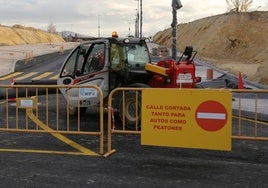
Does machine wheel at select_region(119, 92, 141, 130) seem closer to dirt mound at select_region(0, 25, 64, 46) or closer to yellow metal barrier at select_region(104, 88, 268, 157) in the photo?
yellow metal barrier at select_region(104, 88, 268, 157)

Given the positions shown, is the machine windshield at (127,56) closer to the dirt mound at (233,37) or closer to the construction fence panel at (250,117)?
the construction fence panel at (250,117)

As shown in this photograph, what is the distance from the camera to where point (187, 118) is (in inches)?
316

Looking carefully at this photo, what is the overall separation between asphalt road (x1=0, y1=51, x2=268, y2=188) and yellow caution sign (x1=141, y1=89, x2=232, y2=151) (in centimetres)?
35

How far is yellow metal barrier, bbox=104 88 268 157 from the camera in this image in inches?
339

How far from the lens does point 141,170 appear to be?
7.44 metres

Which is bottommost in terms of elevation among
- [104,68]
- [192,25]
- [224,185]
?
[224,185]

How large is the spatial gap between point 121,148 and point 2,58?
3418 centimetres

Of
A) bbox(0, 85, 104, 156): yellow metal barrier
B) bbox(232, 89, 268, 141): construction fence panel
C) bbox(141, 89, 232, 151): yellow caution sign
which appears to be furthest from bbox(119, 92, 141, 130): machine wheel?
bbox(141, 89, 232, 151): yellow caution sign

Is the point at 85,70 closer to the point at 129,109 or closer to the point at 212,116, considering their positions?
the point at 129,109

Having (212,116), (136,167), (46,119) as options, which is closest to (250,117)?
(212,116)

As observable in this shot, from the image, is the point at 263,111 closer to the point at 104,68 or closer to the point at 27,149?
the point at 104,68

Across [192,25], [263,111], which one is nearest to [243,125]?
[263,111]

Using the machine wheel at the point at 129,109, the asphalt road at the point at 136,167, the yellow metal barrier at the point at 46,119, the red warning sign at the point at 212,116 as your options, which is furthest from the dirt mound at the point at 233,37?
the red warning sign at the point at 212,116

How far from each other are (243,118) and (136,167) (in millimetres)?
5963
